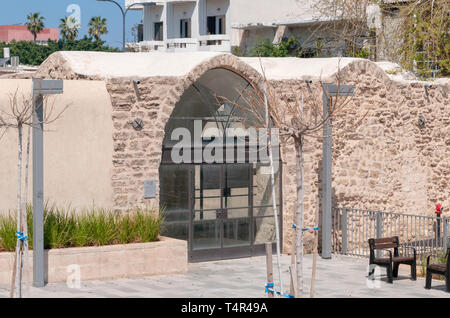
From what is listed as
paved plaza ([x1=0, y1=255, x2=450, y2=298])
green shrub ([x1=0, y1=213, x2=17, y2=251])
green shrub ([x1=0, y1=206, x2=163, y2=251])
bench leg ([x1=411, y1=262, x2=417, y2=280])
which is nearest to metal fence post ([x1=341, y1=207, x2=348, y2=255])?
paved plaza ([x1=0, y1=255, x2=450, y2=298])

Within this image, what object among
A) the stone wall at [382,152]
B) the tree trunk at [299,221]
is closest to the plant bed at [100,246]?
the stone wall at [382,152]

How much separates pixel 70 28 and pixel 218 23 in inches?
1173

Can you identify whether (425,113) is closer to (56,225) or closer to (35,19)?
(56,225)

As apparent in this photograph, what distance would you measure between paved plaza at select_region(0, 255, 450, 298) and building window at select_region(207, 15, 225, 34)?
3109 centimetres

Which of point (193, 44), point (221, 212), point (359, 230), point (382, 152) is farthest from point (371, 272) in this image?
point (193, 44)

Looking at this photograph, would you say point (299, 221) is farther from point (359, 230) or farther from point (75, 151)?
point (359, 230)

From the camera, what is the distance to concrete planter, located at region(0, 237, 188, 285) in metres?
12.2

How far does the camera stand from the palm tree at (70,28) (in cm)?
7050

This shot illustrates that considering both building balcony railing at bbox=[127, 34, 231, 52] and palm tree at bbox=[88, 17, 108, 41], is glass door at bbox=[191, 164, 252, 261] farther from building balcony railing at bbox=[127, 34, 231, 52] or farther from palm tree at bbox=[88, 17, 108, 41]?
palm tree at bbox=[88, 17, 108, 41]

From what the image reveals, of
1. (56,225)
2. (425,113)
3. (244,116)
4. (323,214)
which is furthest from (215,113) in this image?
(425,113)

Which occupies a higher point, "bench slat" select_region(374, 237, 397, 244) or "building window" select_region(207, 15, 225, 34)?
"building window" select_region(207, 15, 225, 34)

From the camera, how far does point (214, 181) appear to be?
1514 centimetres

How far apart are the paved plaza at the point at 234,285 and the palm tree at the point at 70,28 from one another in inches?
2323

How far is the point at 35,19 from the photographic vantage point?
7931cm
